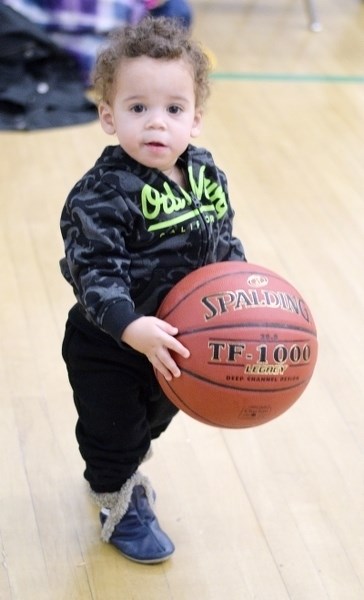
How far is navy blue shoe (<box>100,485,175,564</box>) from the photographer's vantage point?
2.01m

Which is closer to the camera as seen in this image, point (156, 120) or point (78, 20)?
point (156, 120)

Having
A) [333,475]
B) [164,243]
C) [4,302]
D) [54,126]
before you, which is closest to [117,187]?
[164,243]

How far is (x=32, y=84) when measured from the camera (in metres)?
4.09

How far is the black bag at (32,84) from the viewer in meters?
3.96

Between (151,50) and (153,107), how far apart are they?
9 centimetres

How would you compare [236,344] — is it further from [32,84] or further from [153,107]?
[32,84]

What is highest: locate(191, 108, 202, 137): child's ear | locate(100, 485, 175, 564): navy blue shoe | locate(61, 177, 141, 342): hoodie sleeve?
locate(191, 108, 202, 137): child's ear

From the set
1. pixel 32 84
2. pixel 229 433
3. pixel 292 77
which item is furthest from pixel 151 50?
pixel 292 77

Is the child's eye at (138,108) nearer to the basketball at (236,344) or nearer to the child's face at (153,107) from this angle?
the child's face at (153,107)

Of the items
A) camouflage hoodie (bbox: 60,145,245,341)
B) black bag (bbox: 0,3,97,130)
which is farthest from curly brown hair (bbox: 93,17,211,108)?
black bag (bbox: 0,3,97,130)

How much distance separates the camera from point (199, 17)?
17.9 feet

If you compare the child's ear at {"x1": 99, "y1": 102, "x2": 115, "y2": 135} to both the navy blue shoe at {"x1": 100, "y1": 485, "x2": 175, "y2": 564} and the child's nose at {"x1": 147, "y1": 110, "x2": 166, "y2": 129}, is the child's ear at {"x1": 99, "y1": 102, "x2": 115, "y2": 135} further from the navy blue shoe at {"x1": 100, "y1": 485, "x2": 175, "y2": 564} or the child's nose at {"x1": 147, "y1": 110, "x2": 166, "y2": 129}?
the navy blue shoe at {"x1": 100, "y1": 485, "x2": 175, "y2": 564}

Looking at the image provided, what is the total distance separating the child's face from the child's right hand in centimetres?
29

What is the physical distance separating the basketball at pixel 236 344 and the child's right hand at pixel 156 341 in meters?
0.02
